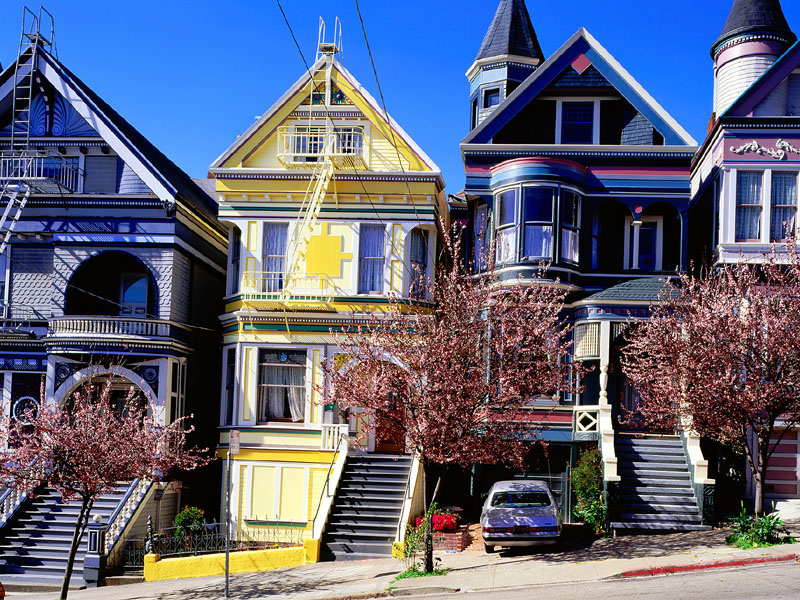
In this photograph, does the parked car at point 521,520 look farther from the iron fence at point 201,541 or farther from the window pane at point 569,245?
the window pane at point 569,245

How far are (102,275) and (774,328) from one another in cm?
1916

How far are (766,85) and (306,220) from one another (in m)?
13.2

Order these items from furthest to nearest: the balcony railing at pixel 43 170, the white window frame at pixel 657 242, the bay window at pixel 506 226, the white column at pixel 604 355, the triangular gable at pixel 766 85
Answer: the white window frame at pixel 657 242 < the balcony railing at pixel 43 170 < the bay window at pixel 506 226 < the triangular gable at pixel 766 85 < the white column at pixel 604 355


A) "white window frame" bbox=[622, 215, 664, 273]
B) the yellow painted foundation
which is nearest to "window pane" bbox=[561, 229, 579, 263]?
"white window frame" bbox=[622, 215, 664, 273]

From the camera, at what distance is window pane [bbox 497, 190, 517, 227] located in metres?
26.5

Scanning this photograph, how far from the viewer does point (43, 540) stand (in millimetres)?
23797

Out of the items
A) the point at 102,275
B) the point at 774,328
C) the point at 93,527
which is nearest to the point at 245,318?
the point at 102,275

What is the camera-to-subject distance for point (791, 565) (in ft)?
55.9

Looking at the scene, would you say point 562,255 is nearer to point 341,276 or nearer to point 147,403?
point 341,276

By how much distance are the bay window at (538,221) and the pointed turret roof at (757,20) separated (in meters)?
11.2

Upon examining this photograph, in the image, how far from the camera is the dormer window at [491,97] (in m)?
34.0

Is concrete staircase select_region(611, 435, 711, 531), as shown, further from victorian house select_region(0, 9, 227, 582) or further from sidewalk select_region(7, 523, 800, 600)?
victorian house select_region(0, 9, 227, 582)

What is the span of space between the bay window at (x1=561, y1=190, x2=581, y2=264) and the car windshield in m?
7.53

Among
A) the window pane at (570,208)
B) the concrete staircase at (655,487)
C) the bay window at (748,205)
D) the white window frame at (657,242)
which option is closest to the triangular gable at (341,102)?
the window pane at (570,208)
